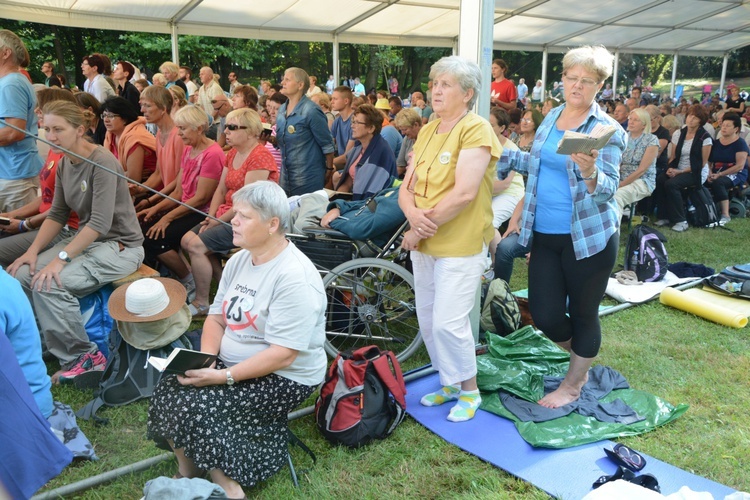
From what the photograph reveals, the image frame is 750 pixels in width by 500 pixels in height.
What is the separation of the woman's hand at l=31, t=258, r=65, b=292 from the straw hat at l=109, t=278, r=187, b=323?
1.54 feet

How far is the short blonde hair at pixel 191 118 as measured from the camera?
4.55 metres

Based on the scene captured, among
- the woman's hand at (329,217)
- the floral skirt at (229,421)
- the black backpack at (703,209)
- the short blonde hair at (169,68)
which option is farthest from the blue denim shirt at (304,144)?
the black backpack at (703,209)

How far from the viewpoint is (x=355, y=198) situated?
453 cm

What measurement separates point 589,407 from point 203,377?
1.92m

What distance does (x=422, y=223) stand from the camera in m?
2.92

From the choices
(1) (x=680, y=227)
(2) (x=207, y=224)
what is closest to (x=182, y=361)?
(2) (x=207, y=224)

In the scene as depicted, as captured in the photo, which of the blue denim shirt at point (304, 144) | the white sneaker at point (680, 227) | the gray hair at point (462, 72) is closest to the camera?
the gray hair at point (462, 72)

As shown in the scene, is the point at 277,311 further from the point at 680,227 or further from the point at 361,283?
the point at 680,227

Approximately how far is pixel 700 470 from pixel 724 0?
1183 cm

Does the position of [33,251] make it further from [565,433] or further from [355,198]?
[565,433]

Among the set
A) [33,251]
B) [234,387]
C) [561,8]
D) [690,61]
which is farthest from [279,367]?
[690,61]

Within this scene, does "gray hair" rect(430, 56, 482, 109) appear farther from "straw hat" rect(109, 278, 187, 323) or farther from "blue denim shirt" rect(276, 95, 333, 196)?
"blue denim shirt" rect(276, 95, 333, 196)

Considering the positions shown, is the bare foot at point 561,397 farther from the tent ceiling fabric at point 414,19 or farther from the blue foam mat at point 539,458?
the tent ceiling fabric at point 414,19

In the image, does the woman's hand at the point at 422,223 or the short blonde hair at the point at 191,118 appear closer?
the woman's hand at the point at 422,223
